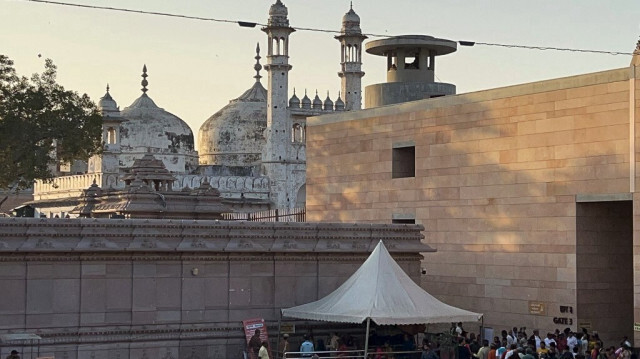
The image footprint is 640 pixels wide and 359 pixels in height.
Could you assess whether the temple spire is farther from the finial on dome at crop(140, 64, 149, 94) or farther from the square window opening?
the finial on dome at crop(140, 64, 149, 94)

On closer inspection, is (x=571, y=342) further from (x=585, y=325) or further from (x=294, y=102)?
(x=294, y=102)

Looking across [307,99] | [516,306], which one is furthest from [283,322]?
[307,99]

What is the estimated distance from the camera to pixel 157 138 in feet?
221

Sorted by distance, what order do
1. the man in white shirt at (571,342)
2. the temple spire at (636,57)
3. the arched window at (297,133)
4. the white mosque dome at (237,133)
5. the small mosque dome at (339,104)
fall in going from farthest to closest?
the white mosque dome at (237,133), the small mosque dome at (339,104), the arched window at (297,133), the temple spire at (636,57), the man in white shirt at (571,342)

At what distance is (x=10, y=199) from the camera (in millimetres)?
69688

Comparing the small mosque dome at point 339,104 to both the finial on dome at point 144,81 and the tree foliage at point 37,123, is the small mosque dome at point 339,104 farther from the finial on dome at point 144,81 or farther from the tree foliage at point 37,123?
the tree foliage at point 37,123

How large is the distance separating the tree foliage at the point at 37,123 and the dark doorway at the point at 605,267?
1588 cm

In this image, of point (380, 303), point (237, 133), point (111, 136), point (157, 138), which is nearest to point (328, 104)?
point (237, 133)

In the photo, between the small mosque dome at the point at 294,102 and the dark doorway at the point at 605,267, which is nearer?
the dark doorway at the point at 605,267

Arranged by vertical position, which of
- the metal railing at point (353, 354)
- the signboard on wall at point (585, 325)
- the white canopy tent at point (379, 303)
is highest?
the white canopy tent at point (379, 303)

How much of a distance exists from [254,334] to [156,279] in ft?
6.63

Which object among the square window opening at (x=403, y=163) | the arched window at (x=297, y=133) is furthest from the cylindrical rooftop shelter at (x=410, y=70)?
the arched window at (x=297, y=133)

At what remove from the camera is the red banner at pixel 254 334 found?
66.4 ft

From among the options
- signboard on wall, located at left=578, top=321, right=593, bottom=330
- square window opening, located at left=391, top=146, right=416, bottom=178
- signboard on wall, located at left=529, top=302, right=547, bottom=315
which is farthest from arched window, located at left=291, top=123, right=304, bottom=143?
signboard on wall, located at left=578, top=321, right=593, bottom=330
